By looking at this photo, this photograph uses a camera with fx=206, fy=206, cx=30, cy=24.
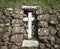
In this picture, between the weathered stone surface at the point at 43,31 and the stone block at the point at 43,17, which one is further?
the stone block at the point at 43,17

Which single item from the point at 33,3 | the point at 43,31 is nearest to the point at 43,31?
the point at 43,31

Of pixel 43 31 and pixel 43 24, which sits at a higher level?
pixel 43 24

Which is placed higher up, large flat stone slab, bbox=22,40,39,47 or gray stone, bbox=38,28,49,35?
gray stone, bbox=38,28,49,35

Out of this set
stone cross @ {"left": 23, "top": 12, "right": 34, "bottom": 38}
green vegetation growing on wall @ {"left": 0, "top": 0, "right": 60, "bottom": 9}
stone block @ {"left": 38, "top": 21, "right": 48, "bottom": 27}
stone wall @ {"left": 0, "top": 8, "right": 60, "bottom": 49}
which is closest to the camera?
stone wall @ {"left": 0, "top": 8, "right": 60, "bottom": 49}

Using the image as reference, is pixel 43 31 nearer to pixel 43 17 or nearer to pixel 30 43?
pixel 43 17

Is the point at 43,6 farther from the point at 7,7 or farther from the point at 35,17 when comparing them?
the point at 7,7

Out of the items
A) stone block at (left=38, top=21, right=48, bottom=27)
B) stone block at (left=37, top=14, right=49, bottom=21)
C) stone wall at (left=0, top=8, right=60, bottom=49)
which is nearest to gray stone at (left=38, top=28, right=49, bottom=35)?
stone wall at (left=0, top=8, right=60, bottom=49)

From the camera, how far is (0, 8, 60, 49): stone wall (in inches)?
251

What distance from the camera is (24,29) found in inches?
264

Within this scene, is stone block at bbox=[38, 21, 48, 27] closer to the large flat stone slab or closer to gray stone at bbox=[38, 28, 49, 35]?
gray stone at bbox=[38, 28, 49, 35]

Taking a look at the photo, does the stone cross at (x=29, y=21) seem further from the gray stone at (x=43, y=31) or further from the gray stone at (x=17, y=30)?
the gray stone at (x=43, y=31)

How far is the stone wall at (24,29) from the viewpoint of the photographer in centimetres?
637

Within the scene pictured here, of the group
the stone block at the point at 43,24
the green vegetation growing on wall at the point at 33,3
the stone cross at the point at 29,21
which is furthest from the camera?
the green vegetation growing on wall at the point at 33,3

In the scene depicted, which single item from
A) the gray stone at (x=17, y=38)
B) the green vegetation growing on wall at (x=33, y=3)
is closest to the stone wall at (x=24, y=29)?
the gray stone at (x=17, y=38)
